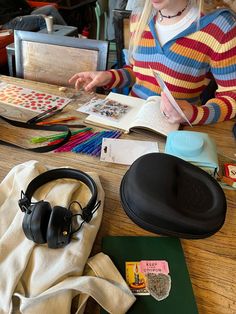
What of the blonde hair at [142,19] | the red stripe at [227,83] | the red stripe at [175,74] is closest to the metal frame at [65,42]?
the blonde hair at [142,19]

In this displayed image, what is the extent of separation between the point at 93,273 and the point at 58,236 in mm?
75

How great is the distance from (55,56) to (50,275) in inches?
36.7

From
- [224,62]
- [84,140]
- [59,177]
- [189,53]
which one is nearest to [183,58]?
[189,53]

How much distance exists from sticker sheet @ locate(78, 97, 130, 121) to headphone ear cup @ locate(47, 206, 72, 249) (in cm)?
44

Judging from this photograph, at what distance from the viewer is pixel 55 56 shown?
1.13 metres

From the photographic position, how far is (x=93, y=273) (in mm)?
427

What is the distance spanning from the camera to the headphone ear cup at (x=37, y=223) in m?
0.43

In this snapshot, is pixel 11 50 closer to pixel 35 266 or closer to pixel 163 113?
pixel 163 113

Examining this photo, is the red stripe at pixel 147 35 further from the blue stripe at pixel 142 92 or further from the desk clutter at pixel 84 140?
the desk clutter at pixel 84 140

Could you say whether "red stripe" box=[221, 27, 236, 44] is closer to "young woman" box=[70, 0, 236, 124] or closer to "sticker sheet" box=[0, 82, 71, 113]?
"young woman" box=[70, 0, 236, 124]

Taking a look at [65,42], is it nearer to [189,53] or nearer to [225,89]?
[189,53]

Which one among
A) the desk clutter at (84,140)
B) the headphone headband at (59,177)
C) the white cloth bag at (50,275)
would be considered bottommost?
the desk clutter at (84,140)

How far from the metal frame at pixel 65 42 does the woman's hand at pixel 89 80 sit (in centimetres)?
11

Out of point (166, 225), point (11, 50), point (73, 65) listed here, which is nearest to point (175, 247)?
point (166, 225)
